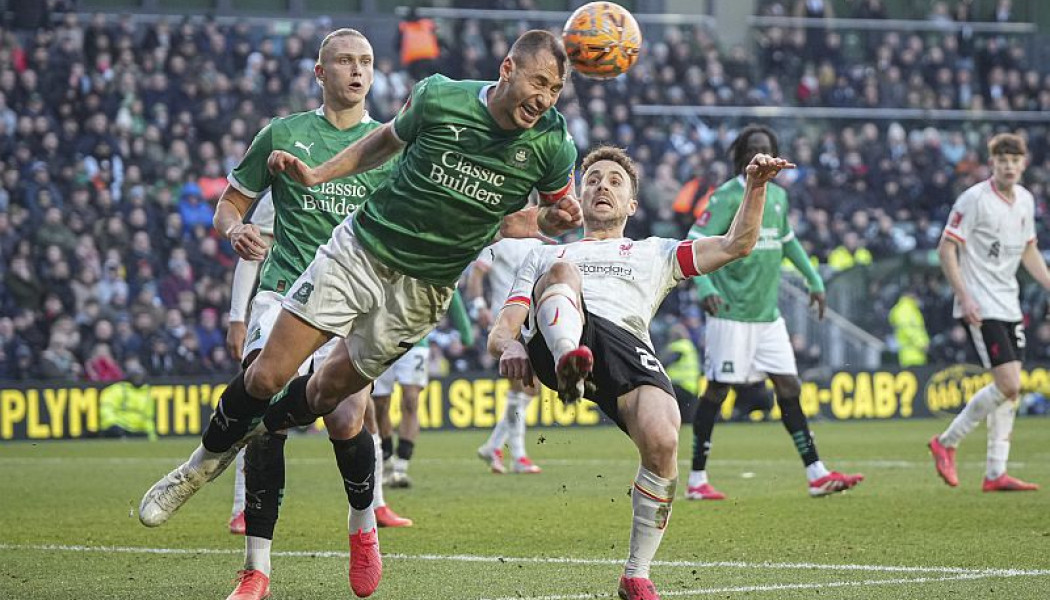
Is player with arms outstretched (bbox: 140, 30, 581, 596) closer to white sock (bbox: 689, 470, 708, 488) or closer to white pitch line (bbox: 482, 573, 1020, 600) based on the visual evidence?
white pitch line (bbox: 482, 573, 1020, 600)

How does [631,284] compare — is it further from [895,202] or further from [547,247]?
[895,202]

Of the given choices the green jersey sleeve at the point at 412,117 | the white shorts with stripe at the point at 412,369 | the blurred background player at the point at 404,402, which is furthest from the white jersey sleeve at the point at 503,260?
the green jersey sleeve at the point at 412,117

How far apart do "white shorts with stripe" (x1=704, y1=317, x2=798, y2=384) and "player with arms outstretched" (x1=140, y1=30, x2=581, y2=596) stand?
5.42 meters

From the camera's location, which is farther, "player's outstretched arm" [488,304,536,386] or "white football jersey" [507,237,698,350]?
"white football jersey" [507,237,698,350]

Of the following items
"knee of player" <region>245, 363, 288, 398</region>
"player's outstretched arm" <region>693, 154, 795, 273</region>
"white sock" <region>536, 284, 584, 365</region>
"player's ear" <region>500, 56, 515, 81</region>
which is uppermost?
"player's ear" <region>500, 56, 515, 81</region>

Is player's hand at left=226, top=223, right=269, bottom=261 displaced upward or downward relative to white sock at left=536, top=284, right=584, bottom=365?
upward

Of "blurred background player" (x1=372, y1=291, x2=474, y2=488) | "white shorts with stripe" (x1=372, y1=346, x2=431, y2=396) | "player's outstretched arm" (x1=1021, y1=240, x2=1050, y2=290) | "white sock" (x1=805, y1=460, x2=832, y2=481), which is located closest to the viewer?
"white sock" (x1=805, y1=460, x2=832, y2=481)

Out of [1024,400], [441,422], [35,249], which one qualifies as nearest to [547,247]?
[441,422]

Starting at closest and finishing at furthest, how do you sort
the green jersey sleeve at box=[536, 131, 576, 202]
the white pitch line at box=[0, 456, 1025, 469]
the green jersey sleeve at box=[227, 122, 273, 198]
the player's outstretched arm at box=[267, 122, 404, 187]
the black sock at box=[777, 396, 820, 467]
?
the player's outstretched arm at box=[267, 122, 404, 187]
the green jersey sleeve at box=[536, 131, 576, 202]
the green jersey sleeve at box=[227, 122, 273, 198]
the black sock at box=[777, 396, 820, 467]
the white pitch line at box=[0, 456, 1025, 469]

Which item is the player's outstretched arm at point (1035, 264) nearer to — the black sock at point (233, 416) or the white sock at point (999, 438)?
the white sock at point (999, 438)

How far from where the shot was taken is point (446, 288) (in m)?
6.72

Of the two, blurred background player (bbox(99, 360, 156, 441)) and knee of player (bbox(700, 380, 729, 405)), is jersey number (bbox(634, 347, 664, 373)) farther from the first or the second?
blurred background player (bbox(99, 360, 156, 441))

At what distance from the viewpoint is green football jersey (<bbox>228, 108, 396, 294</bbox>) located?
748 centimetres

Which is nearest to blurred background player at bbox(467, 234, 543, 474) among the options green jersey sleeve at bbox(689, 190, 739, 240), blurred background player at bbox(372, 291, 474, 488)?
blurred background player at bbox(372, 291, 474, 488)
